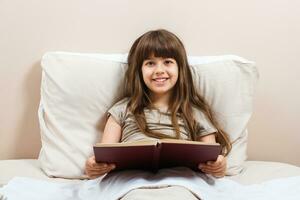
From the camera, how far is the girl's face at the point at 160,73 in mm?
1337

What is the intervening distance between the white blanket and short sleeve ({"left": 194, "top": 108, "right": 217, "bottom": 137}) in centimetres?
16

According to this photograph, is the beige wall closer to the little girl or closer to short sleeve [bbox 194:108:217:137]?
the little girl

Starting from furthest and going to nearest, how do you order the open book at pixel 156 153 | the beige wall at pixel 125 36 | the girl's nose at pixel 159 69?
the beige wall at pixel 125 36 → the girl's nose at pixel 159 69 → the open book at pixel 156 153

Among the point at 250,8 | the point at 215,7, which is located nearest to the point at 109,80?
the point at 215,7

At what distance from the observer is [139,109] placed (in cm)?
138

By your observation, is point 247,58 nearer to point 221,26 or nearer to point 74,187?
point 221,26

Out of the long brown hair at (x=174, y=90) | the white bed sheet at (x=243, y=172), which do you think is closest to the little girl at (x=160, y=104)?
the long brown hair at (x=174, y=90)

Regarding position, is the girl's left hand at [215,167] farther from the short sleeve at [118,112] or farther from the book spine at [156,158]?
the short sleeve at [118,112]

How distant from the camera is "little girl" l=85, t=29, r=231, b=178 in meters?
1.34

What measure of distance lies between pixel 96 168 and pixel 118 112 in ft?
0.77

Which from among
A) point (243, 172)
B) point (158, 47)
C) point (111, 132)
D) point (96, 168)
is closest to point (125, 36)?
point (158, 47)

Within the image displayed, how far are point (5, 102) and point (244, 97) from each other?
2.81ft

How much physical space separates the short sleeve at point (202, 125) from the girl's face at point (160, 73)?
13 centimetres

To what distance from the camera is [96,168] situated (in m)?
1.19
